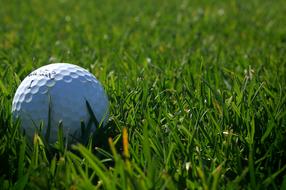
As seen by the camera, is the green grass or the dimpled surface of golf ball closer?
the green grass

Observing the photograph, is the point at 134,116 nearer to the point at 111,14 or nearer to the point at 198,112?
the point at 198,112

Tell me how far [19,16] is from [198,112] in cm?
464

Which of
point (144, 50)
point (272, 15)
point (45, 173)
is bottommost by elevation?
point (272, 15)

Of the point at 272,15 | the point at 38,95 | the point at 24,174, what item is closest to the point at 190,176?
the point at 24,174

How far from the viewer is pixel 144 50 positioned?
3770mm

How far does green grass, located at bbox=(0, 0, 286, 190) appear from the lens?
155 centimetres

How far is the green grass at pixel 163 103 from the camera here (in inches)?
60.9

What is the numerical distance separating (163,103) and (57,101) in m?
0.53

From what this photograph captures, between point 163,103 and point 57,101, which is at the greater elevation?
point 57,101

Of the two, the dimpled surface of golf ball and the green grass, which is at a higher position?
the dimpled surface of golf ball

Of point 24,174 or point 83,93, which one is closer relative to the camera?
Answer: point 24,174

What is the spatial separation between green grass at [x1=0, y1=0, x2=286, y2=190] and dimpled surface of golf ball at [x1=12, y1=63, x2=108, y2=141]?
0.08m

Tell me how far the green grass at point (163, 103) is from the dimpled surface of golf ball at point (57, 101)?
0.08m

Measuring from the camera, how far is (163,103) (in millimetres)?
2199
